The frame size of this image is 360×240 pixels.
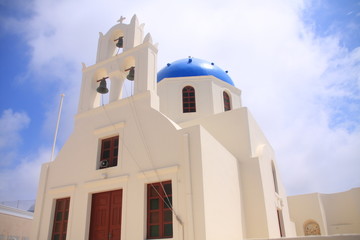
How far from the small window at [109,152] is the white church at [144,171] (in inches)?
1.4

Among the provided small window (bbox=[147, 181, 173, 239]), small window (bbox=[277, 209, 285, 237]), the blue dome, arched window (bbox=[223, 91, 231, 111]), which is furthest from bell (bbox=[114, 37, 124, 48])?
small window (bbox=[277, 209, 285, 237])

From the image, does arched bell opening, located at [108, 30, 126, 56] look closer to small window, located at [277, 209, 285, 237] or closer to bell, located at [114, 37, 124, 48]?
bell, located at [114, 37, 124, 48]

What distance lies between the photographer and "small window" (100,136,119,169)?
33.4ft

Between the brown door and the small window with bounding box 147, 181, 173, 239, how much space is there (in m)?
1.06

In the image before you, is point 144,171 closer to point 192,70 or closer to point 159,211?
point 159,211

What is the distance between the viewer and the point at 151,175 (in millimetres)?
8906

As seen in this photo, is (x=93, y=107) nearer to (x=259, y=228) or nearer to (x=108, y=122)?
(x=108, y=122)

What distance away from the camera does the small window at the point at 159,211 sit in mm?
8312

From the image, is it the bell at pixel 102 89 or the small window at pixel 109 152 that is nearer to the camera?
the small window at pixel 109 152

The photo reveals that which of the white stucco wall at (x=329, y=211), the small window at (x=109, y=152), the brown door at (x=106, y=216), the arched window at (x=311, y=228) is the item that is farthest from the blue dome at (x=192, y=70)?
the arched window at (x=311, y=228)

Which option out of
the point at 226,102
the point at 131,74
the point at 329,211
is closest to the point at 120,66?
the point at 131,74

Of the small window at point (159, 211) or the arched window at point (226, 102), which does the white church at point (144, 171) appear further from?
the arched window at point (226, 102)

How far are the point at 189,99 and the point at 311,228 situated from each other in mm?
12631

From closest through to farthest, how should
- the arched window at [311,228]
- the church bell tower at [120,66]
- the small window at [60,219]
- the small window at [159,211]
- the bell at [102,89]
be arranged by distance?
1. the small window at [159,211]
2. the small window at [60,219]
3. the church bell tower at [120,66]
4. the bell at [102,89]
5. the arched window at [311,228]
